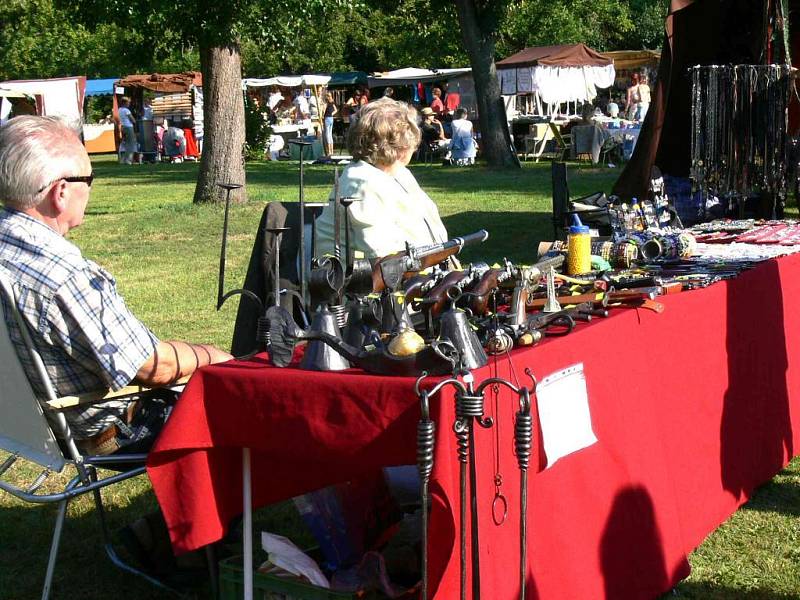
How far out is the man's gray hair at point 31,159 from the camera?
2941mm

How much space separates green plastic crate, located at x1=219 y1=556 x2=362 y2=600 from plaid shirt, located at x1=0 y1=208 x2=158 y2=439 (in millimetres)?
594

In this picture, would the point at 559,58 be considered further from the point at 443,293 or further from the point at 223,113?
the point at 443,293

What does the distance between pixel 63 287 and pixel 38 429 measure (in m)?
0.43

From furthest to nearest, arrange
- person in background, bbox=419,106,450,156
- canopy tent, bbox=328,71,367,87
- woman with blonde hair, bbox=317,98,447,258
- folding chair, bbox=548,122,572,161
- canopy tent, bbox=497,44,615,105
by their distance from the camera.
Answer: canopy tent, bbox=328,71,367,87
canopy tent, bbox=497,44,615,105
person in background, bbox=419,106,450,156
folding chair, bbox=548,122,572,161
woman with blonde hair, bbox=317,98,447,258

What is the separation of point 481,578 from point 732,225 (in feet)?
12.5

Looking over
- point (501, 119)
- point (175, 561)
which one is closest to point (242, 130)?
point (501, 119)

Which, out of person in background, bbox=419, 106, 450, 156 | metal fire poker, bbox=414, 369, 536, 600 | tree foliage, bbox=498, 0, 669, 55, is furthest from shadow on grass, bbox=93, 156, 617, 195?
tree foliage, bbox=498, 0, 669, 55

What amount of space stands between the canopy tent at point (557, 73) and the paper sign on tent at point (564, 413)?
23.3 meters

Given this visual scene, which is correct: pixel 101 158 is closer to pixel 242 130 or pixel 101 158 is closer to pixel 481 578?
pixel 242 130

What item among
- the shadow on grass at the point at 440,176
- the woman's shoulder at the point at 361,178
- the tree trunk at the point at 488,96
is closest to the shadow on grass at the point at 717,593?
the woman's shoulder at the point at 361,178

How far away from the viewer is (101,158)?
3155 centimetres

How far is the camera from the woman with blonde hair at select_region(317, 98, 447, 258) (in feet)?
14.2

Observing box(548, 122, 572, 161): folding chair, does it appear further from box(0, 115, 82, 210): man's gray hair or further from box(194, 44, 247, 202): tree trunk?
box(0, 115, 82, 210): man's gray hair

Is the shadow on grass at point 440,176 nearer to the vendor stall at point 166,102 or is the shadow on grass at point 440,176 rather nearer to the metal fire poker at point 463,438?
the vendor stall at point 166,102
